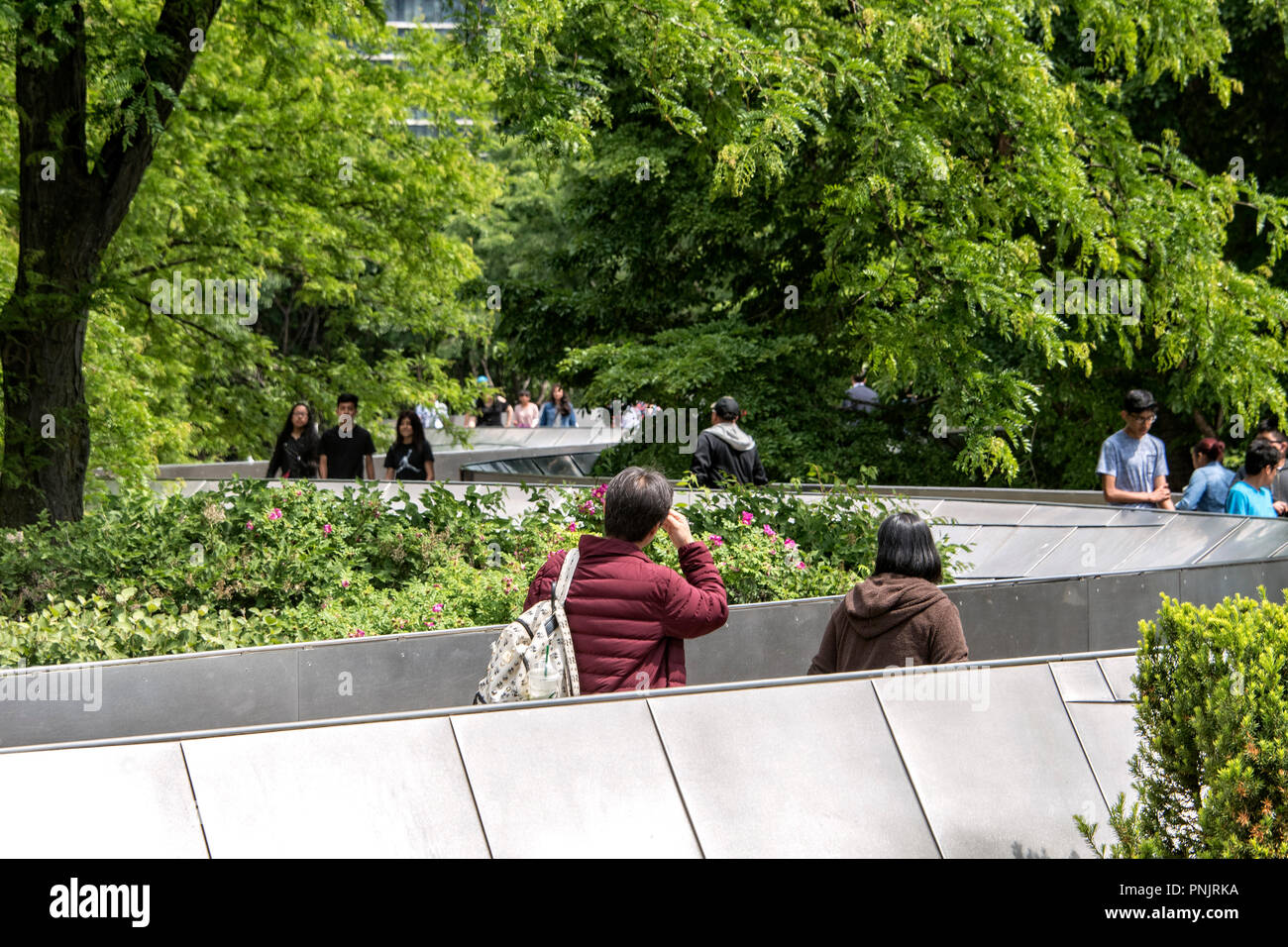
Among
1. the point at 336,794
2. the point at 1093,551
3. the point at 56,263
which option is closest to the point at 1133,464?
the point at 1093,551

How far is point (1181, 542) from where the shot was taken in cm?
877

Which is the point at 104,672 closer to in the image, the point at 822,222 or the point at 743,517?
the point at 743,517

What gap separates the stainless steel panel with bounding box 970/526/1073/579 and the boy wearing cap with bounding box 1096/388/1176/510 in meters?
0.49

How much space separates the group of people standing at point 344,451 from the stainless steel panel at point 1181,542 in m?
6.24

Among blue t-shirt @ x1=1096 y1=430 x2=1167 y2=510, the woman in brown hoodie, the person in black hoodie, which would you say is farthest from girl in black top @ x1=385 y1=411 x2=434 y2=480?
the woman in brown hoodie

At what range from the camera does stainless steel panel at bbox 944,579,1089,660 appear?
22.6ft

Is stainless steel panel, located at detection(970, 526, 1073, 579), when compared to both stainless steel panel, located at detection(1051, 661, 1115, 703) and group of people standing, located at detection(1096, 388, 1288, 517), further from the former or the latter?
stainless steel panel, located at detection(1051, 661, 1115, 703)

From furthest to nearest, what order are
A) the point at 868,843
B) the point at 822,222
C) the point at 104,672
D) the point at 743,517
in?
the point at 822,222
the point at 743,517
the point at 104,672
the point at 868,843

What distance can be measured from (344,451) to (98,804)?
8657mm

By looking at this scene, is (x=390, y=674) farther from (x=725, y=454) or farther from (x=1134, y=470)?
(x=1134, y=470)

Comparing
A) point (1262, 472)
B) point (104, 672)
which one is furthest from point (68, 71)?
point (1262, 472)

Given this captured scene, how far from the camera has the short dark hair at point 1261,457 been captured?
8.85 meters
